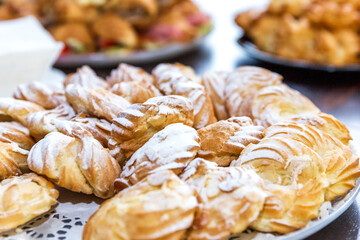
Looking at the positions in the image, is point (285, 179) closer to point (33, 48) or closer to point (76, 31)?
point (33, 48)

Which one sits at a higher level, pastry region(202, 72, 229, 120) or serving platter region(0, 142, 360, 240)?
pastry region(202, 72, 229, 120)

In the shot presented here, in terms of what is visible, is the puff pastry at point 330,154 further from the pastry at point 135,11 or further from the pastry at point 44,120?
the pastry at point 135,11

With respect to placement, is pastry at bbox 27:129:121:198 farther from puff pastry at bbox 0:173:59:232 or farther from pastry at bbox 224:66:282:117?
pastry at bbox 224:66:282:117

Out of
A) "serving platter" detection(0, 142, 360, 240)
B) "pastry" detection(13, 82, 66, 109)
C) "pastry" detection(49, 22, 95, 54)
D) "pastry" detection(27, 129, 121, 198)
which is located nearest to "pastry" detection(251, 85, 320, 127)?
"serving platter" detection(0, 142, 360, 240)

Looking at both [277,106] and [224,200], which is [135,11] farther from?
[224,200]

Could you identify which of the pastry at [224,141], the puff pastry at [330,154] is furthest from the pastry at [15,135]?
the puff pastry at [330,154]

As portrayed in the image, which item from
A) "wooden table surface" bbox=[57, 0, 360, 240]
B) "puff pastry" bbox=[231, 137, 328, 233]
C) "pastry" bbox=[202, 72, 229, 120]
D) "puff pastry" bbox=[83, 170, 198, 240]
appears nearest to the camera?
"puff pastry" bbox=[83, 170, 198, 240]

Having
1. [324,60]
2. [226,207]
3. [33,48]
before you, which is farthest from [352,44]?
[226,207]
